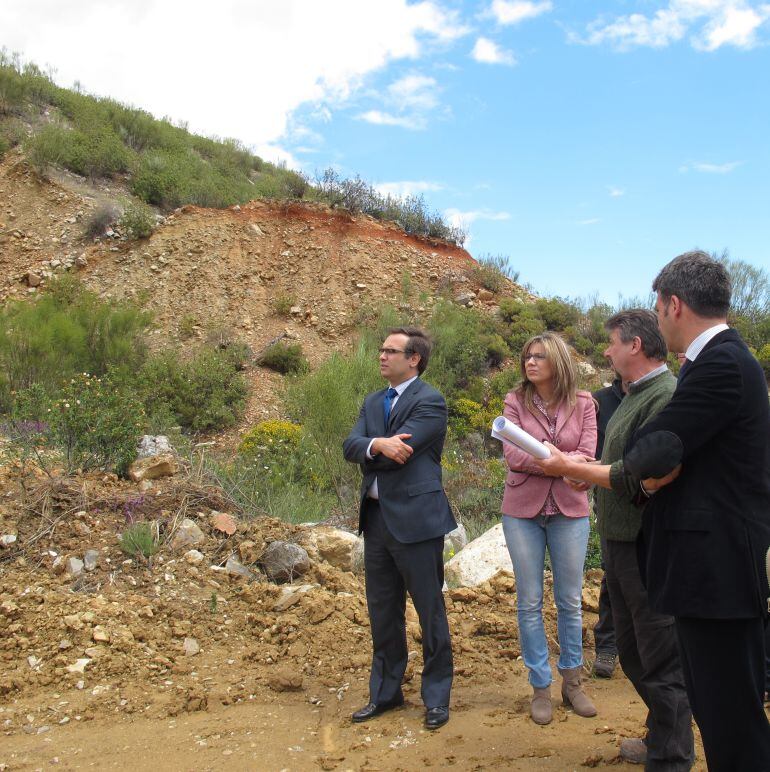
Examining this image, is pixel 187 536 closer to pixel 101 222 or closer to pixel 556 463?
pixel 556 463

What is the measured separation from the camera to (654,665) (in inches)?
116

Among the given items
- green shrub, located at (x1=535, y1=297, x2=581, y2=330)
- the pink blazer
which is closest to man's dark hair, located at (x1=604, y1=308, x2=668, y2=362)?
the pink blazer

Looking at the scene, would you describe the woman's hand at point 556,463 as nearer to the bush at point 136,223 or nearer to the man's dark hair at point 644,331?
the man's dark hair at point 644,331

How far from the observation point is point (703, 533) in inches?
85.9

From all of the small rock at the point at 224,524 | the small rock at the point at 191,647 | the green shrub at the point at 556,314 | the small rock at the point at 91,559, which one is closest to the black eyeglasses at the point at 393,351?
the small rock at the point at 191,647

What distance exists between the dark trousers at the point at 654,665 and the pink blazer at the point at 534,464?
59 cm

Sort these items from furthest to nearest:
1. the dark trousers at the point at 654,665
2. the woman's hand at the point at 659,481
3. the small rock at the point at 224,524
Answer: the small rock at the point at 224,524 → the dark trousers at the point at 654,665 → the woman's hand at the point at 659,481

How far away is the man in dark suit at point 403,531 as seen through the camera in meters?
3.75

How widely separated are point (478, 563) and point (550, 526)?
2527 mm

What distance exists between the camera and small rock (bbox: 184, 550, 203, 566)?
5730 mm

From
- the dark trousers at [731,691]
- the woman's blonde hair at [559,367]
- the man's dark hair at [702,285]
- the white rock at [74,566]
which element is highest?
the man's dark hair at [702,285]

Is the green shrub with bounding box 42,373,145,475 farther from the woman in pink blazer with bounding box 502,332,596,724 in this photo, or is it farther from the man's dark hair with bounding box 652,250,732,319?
the man's dark hair with bounding box 652,250,732,319

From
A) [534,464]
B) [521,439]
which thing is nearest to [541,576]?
[534,464]

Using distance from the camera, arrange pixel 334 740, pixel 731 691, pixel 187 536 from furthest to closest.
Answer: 1. pixel 187 536
2. pixel 334 740
3. pixel 731 691
